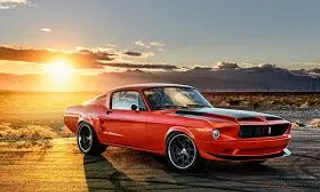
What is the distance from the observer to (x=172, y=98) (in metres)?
11.1

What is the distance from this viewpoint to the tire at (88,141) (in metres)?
12.4

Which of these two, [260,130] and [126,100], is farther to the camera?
[126,100]

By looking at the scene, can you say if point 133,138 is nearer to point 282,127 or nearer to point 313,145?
point 282,127

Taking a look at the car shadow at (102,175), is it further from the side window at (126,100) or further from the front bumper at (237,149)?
the front bumper at (237,149)

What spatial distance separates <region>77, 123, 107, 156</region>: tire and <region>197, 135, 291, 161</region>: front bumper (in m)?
3.28

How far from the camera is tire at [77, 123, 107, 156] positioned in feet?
40.7

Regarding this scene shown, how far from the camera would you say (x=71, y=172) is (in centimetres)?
1033

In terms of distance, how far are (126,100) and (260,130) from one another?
2.85m

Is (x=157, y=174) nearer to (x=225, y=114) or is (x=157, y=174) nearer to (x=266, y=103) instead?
(x=225, y=114)

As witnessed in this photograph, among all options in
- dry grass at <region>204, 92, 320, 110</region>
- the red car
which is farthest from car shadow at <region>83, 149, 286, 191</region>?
dry grass at <region>204, 92, 320, 110</region>

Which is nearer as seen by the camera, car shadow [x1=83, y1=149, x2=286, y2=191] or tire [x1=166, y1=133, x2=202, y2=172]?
car shadow [x1=83, y1=149, x2=286, y2=191]

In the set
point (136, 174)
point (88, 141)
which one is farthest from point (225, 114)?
point (88, 141)

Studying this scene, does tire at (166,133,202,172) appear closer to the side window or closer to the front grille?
the front grille

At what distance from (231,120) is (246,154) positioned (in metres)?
0.63
